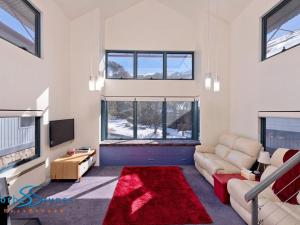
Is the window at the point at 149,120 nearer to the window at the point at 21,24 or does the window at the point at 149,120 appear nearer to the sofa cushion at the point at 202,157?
the sofa cushion at the point at 202,157

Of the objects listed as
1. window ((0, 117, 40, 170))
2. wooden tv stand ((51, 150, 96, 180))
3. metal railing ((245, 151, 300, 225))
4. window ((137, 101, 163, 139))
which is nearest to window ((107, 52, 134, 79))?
window ((137, 101, 163, 139))

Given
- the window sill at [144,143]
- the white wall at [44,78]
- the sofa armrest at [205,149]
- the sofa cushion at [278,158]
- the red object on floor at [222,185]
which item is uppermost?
the white wall at [44,78]

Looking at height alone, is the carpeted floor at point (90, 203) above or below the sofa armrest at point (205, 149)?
below

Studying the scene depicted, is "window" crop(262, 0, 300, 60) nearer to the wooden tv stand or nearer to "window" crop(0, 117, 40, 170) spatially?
the wooden tv stand

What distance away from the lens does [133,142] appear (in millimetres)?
5777

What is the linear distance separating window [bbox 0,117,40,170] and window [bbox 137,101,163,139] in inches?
118

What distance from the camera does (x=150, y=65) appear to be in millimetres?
6262

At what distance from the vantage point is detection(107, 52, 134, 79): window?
6.17 meters

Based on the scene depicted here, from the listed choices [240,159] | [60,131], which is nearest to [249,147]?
[240,159]

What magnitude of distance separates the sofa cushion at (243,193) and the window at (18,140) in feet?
11.4

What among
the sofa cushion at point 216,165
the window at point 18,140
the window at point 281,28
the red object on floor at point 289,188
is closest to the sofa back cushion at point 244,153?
the sofa cushion at point 216,165

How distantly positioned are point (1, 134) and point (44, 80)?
1.47 metres

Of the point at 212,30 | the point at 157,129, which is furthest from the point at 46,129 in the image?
the point at 212,30

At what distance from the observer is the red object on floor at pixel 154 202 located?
9.33 ft
